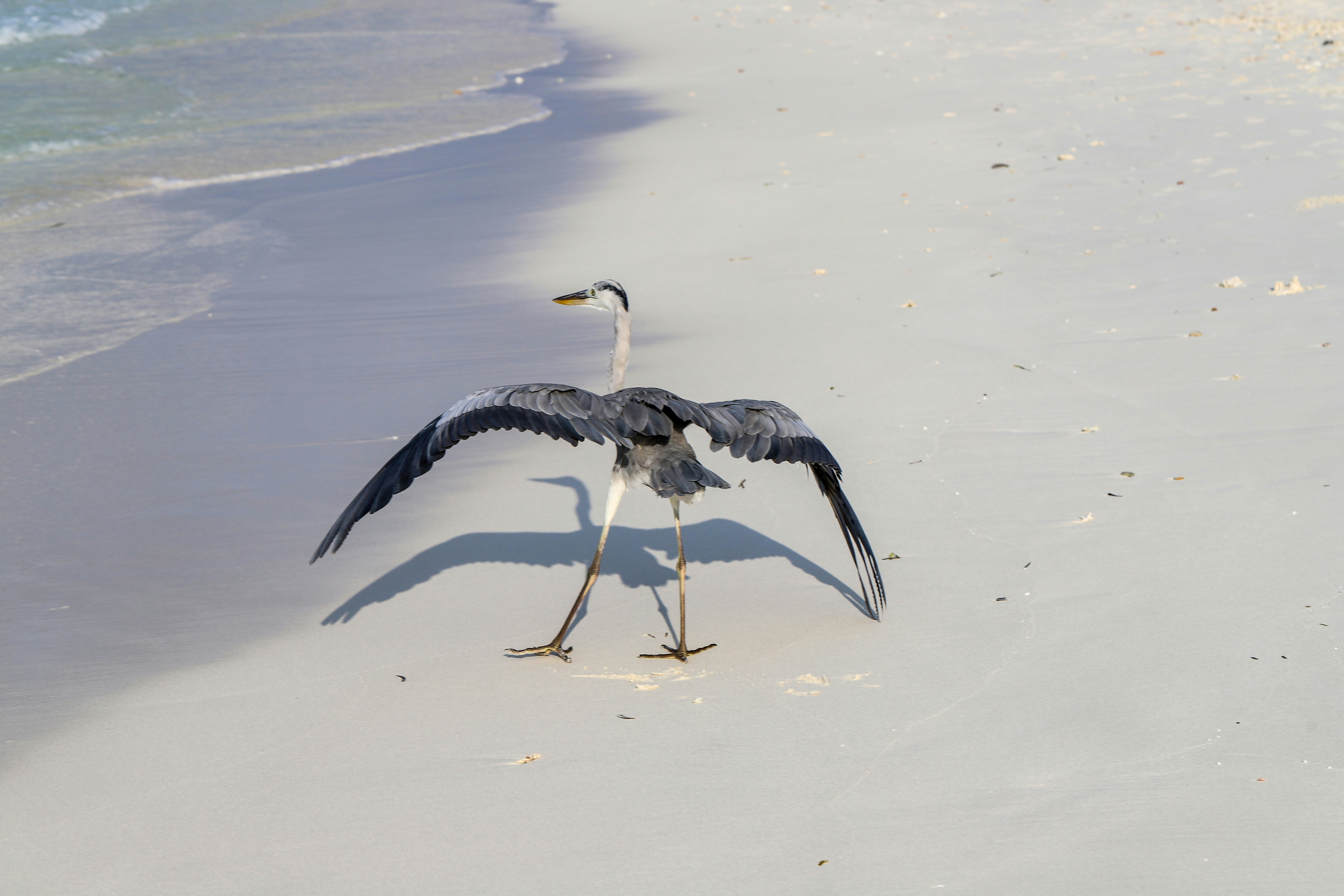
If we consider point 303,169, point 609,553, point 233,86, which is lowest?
point 609,553

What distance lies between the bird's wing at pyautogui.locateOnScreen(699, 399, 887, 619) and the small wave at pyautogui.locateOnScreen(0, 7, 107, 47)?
26.1 meters

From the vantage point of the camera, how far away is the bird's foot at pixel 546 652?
4.75m

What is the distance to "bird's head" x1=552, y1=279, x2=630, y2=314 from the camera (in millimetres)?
5324

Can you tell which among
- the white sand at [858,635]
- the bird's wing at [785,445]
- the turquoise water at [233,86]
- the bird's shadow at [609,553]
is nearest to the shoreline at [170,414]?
the white sand at [858,635]

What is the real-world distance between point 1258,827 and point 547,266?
7321mm

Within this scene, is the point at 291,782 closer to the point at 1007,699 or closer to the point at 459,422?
the point at 459,422

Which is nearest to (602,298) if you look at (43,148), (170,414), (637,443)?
(637,443)

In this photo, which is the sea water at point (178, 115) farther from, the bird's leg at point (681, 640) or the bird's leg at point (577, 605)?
the bird's leg at point (681, 640)

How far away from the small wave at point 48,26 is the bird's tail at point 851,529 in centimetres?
2622

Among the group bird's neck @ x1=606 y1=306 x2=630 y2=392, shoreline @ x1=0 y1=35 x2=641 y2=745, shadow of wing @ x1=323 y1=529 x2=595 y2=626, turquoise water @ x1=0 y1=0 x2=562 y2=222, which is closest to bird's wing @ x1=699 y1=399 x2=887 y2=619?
bird's neck @ x1=606 y1=306 x2=630 y2=392

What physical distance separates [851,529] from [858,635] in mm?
412

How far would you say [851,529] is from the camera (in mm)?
4828

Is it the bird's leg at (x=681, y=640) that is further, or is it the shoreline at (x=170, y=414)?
the shoreline at (x=170, y=414)

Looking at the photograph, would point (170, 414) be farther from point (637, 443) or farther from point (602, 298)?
point (637, 443)
